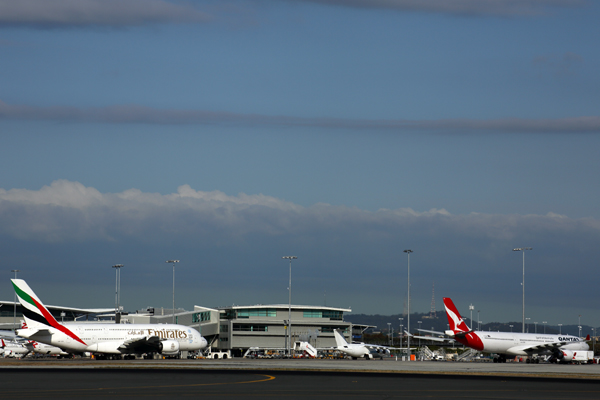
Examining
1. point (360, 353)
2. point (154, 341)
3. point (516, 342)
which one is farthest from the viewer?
point (360, 353)

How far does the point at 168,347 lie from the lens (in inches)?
3164

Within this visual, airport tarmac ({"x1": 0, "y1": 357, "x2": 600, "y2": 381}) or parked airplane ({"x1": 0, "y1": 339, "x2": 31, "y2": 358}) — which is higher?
airport tarmac ({"x1": 0, "y1": 357, "x2": 600, "y2": 381})

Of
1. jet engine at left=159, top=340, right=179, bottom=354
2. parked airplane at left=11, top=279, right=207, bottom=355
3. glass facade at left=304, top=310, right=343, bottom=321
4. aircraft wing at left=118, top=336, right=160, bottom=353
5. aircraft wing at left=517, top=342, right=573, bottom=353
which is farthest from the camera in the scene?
glass facade at left=304, top=310, right=343, bottom=321

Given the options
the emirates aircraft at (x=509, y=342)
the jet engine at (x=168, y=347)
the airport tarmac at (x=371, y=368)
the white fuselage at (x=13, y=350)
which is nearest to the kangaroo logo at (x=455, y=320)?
the emirates aircraft at (x=509, y=342)

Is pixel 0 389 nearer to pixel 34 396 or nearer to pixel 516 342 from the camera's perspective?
pixel 34 396

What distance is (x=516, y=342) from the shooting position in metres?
93.3

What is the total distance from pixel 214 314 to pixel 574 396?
143960 millimetres

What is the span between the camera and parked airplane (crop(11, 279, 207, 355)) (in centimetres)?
7344

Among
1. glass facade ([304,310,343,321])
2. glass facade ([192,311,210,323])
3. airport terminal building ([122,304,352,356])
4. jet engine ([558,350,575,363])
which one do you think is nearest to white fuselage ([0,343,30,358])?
airport terminal building ([122,304,352,356])

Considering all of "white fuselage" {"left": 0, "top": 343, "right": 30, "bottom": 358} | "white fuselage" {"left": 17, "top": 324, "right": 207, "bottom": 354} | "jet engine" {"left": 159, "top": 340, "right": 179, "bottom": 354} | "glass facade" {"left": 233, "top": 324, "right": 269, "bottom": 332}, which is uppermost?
"white fuselage" {"left": 17, "top": 324, "right": 207, "bottom": 354}

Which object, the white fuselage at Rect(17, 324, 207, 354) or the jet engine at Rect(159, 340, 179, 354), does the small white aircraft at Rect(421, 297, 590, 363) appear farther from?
the white fuselage at Rect(17, 324, 207, 354)

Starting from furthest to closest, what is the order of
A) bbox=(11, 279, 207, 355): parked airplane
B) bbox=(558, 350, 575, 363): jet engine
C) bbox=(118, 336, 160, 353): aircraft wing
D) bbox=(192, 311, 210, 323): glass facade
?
bbox=(192, 311, 210, 323): glass facade
bbox=(558, 350, 575, 363): jet engine
bbox=(118, 336, 160, 353): aircraft wing
bbox=(11, 279, 207, 355): parked airplane

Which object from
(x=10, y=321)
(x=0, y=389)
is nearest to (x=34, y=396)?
(x=0, y=389)

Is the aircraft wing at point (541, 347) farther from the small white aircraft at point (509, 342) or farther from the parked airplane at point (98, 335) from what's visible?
the parked airplane at point (98, 335)
